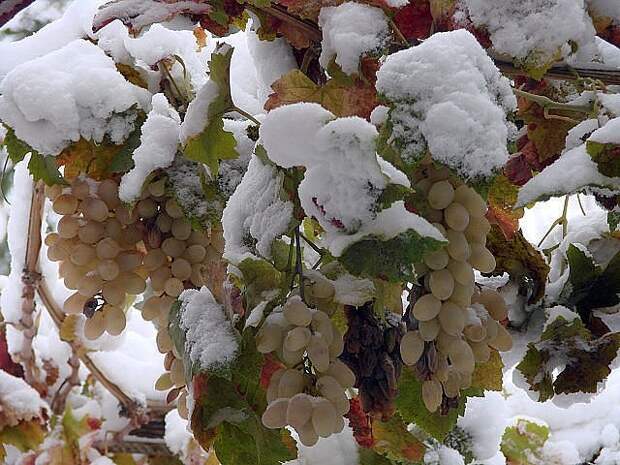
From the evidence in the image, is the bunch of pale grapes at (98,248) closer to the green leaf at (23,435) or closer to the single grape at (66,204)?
the single grape at (66,204)

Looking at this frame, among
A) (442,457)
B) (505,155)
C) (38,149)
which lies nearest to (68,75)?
(38,149)

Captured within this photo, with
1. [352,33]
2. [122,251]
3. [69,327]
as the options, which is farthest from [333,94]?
[69,327]

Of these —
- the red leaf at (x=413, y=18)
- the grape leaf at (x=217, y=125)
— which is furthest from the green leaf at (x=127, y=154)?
the red leaf at (x=413, y=18)

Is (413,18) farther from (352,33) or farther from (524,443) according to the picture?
(524,443)

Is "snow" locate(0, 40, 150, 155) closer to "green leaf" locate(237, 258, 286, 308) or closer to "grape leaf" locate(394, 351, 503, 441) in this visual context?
"green leaf" locate(237, 258, 286, 308)

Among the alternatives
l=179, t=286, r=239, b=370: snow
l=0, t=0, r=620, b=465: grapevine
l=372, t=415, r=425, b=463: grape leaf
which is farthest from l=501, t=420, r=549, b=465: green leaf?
l=179, t=286, r=239, b=370: snow

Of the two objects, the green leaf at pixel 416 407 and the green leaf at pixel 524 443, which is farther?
the green leaf at pixel 524 443
